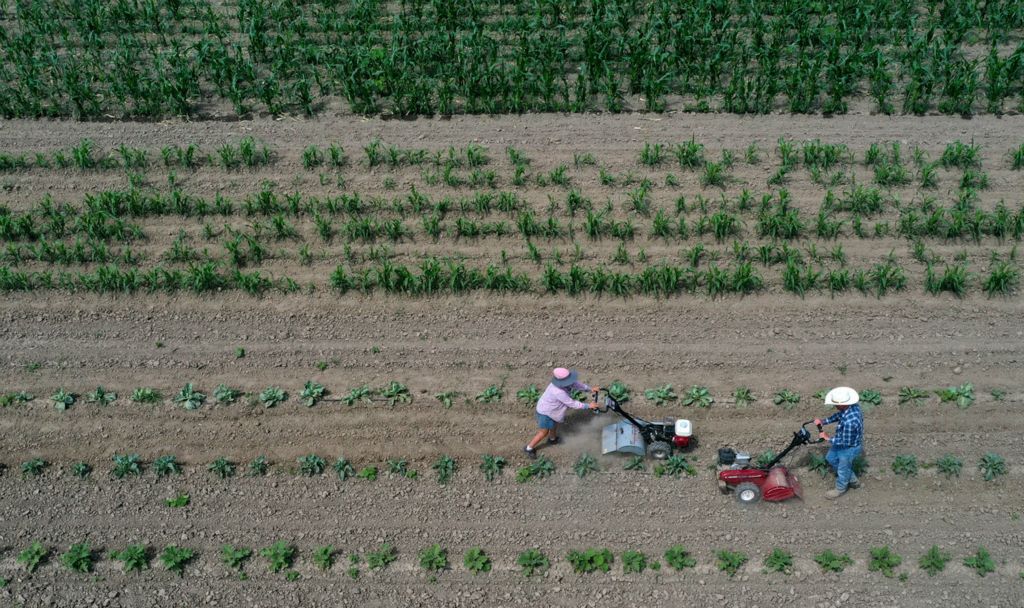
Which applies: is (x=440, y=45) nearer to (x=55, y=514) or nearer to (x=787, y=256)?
(x=787, y=256)

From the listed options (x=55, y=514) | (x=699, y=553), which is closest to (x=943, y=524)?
(x=699, y=553)

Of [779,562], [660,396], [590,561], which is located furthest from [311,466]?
[779,562]

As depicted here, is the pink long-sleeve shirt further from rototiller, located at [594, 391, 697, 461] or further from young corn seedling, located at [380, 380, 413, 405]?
young corn seedling, located at [380, 380, 413, 405]

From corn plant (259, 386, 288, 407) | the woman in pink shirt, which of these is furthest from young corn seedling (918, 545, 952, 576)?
corn plant (259, 386, 288, 407)

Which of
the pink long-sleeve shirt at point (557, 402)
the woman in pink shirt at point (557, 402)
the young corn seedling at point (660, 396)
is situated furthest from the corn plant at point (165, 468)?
the young corn seedling at point (660, 396)

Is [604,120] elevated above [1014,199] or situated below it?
above

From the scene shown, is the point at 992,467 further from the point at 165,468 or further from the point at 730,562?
the point at 165,468
